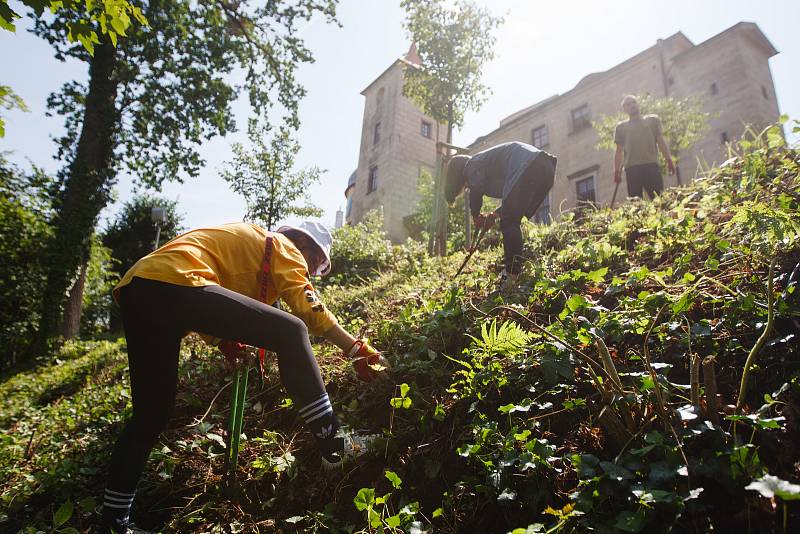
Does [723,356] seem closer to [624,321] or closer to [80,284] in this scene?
[624,321]

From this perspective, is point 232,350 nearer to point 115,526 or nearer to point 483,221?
point 115,526

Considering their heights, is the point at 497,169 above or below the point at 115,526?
above

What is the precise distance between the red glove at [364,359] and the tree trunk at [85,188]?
38.3 ft

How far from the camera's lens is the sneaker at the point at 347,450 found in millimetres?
2025

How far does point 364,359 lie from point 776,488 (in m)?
1.82

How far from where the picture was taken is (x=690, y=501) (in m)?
1.24

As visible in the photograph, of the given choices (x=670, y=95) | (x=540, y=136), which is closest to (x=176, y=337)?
(x=670, y=95)

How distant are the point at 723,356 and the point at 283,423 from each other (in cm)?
254

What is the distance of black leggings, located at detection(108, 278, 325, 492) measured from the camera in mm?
1817

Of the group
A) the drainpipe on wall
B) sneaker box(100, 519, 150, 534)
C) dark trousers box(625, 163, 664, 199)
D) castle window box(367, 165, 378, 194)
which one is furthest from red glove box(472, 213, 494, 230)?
castle window box(367, 165, 378, 194)

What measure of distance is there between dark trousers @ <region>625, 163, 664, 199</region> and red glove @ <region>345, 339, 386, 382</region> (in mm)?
5127

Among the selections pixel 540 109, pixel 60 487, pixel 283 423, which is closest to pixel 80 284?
pixel 60 487

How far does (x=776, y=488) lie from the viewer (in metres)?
1.02

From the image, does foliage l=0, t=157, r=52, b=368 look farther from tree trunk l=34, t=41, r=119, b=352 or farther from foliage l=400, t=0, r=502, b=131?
foliage l=400, t=0, r=502, b=131
